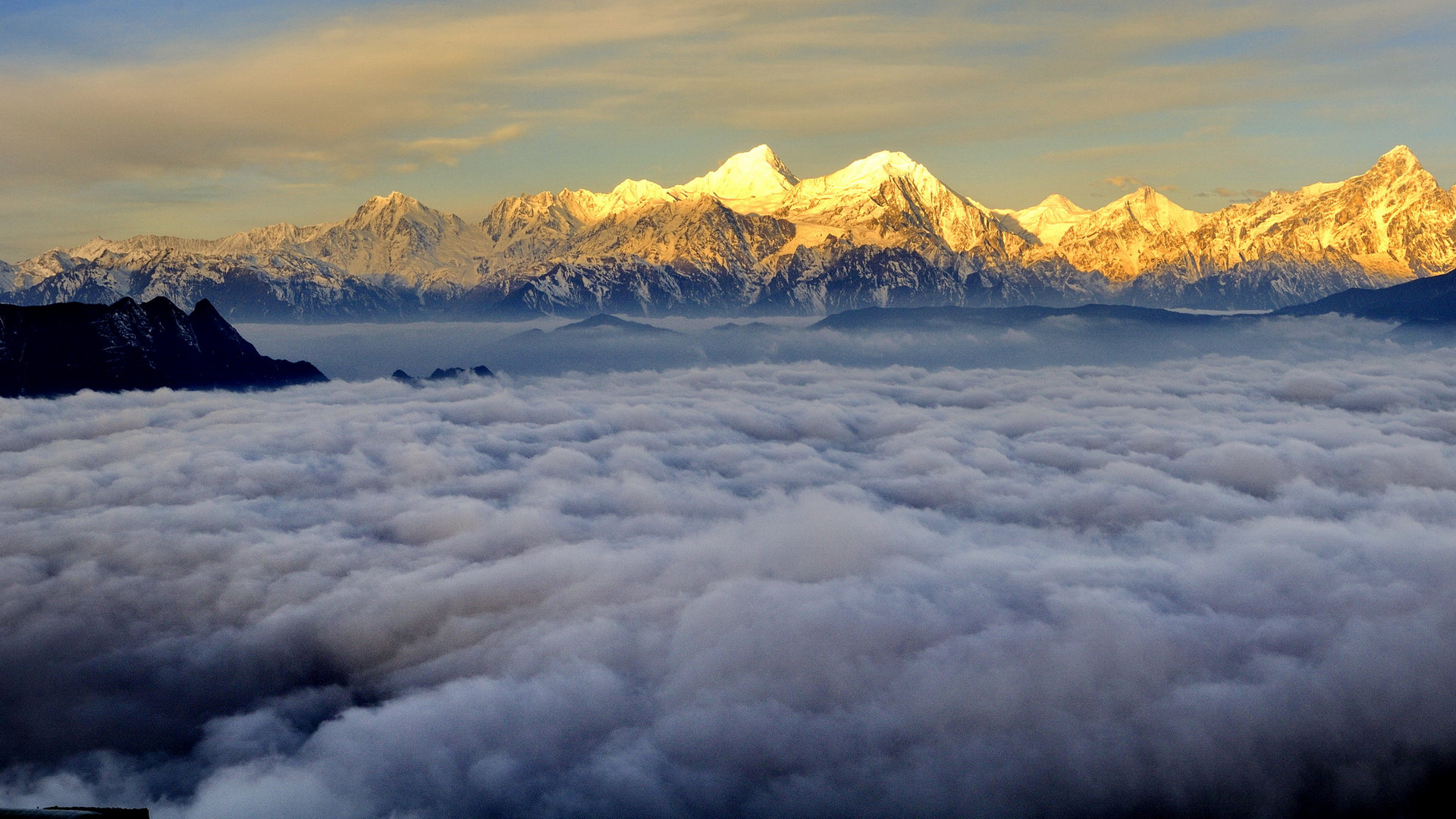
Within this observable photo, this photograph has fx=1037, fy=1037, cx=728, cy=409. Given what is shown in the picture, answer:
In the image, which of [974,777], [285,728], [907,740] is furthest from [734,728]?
[285,728]

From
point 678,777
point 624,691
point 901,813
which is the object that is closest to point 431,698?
point 624,691

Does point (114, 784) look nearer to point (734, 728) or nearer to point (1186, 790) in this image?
point (734, 728)

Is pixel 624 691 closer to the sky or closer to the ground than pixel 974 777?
closer to the sky

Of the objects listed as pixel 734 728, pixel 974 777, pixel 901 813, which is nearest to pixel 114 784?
pixel 734 728

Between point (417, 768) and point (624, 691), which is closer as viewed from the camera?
point (417, 768)

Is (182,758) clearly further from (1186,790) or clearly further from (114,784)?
(1186,790)

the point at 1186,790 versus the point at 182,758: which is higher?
the point at 182,758

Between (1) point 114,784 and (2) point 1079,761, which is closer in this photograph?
(1) point 114,784
